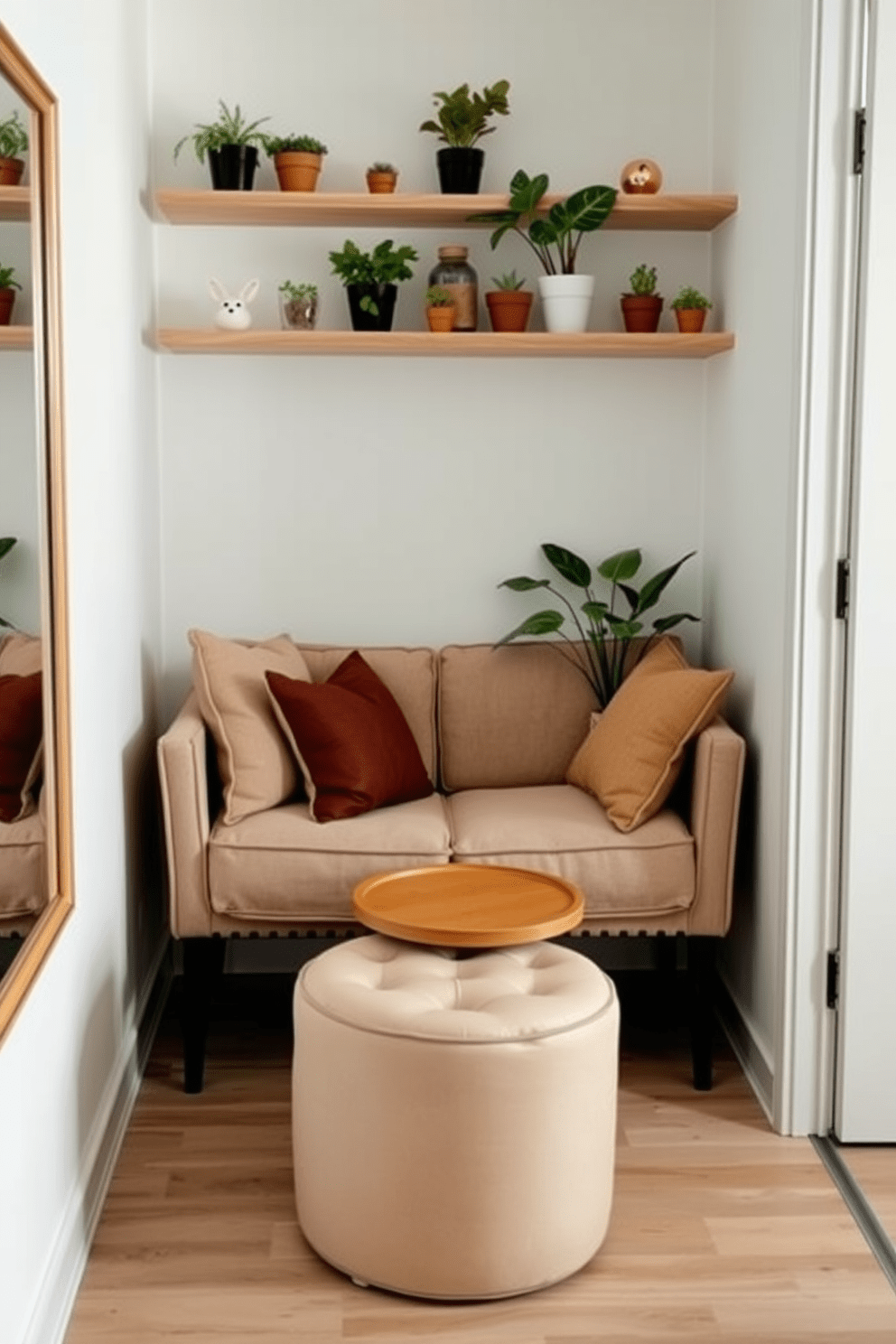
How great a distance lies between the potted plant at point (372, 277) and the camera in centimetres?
379

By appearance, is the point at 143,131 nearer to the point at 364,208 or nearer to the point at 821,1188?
the point at 364,208

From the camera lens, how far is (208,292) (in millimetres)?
3980

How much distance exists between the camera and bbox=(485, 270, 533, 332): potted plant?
3.82 m

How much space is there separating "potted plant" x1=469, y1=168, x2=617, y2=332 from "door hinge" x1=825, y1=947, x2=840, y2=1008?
160 centimetres

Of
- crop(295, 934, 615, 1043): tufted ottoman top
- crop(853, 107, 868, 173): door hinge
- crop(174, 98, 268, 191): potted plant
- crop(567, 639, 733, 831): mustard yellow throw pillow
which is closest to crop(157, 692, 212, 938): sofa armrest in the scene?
crop(295, 934, 615, 1043): tufted ottoman top

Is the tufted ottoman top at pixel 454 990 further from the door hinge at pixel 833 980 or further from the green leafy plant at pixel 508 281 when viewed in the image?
the green leafy plant at pixel 508 281

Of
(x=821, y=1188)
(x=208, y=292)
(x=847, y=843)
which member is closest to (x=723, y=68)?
(x=208, y=292)

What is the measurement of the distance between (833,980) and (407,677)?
1297 mm

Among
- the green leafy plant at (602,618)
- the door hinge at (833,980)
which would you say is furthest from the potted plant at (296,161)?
the door hinge at (833,980)

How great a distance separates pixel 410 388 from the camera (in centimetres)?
403

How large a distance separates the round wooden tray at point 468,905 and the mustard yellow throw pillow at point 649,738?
0.31m

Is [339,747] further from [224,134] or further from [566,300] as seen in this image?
[224,134]

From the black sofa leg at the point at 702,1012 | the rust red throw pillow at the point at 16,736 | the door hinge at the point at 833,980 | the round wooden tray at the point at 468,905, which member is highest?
the rust red throw pillow at the point at 16,736

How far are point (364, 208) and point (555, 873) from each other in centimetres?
161
